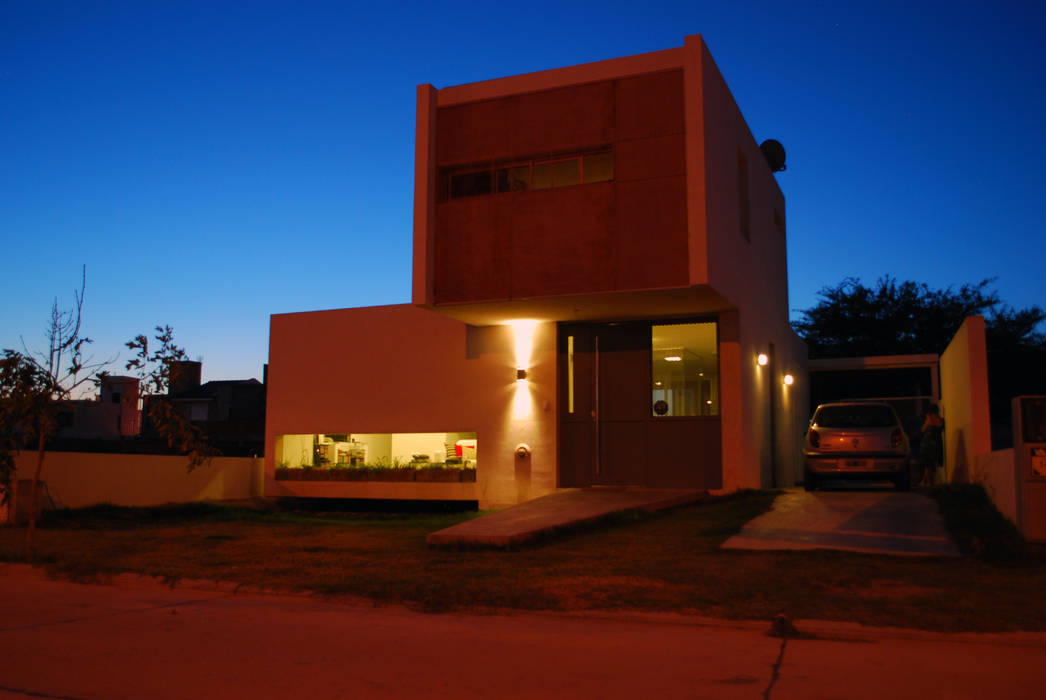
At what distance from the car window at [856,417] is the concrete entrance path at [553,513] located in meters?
2.65

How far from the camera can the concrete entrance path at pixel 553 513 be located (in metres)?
11.2

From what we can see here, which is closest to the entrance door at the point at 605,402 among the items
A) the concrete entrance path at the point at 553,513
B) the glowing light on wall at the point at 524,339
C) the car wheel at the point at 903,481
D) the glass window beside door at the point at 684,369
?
the glass window beside door at the point at 684,369

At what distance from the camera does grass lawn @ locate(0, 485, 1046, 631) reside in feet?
23.5

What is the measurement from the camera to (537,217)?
1589cm

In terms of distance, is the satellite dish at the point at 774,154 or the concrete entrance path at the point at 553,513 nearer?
the concrete entrance path at the point at 553,513

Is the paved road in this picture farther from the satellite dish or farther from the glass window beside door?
the satellite dish

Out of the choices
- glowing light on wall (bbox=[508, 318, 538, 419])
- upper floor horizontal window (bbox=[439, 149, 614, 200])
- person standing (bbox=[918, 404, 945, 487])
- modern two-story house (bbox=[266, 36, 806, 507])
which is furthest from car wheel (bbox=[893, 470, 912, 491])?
upper floor horizontal window (bbox=[439, 149, 614, 200])

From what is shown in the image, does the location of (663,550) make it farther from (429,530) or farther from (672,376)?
(672,376)

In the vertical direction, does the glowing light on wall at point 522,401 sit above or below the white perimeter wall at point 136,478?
above

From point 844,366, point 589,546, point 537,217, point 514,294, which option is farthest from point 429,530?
point 844,366

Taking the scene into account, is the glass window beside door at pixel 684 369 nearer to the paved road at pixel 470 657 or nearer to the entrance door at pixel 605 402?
the entrance door at pixel 605 402

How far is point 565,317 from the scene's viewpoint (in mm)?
17438

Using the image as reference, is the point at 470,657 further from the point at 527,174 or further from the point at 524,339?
the point at 524,339

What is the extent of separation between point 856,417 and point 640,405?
13.2ft
